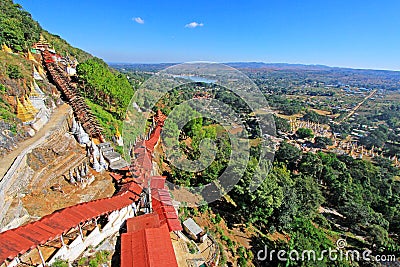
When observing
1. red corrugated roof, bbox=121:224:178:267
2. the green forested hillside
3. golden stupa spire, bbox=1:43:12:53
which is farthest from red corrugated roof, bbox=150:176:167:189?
golden stupa spire, bbox=1:43:12:53

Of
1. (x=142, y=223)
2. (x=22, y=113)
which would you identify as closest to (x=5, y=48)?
(x=22, y=113)

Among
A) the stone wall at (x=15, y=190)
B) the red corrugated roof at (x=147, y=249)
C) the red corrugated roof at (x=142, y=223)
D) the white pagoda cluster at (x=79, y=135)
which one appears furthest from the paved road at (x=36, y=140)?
the red corrugated roof at (x=147, y=249)

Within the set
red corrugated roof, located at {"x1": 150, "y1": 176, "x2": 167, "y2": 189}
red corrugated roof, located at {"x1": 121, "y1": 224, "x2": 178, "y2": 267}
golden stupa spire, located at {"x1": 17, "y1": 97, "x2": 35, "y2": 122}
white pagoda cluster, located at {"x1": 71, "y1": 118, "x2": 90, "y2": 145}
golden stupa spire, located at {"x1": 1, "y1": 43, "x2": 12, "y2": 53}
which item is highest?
golden stupa spire, located at {"x1": 1, "y1": 43, "x2": 12, "y2": 53}

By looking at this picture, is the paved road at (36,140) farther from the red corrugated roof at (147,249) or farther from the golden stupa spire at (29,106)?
the red corrugated roof at (147,249)

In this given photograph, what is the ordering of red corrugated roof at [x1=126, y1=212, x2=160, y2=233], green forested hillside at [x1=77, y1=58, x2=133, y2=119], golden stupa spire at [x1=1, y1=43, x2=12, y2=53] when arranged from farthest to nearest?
green forested hillside at [x1=77, y1=58, x2=133, y2=119] → golden stupa spire at [x1=1, y1=43, x2=12, y2=53] → red corrugated roof at [x1=126, y1=212, x2=160, y2=233]

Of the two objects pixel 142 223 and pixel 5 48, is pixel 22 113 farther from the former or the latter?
pixel 5 48

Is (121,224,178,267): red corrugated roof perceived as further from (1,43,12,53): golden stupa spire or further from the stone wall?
(1,43,12,53): golden stupa spire
